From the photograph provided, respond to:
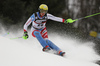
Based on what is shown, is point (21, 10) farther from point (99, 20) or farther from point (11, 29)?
point (99, 20)

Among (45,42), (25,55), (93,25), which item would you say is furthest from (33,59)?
(93,25)

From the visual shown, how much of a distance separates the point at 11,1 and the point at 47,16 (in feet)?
17.6

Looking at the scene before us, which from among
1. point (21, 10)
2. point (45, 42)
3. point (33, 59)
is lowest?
point (33, 59)

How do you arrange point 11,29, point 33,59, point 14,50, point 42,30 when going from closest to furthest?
point 33,59
point 14,50
point 42,30
point 11,29

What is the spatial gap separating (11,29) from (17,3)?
→ 174 cm

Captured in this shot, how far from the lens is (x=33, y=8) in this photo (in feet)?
36.2

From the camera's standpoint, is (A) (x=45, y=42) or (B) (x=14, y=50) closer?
(B) (x=14, y=50)

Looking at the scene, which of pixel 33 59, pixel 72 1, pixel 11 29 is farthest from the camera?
pixel 72 1

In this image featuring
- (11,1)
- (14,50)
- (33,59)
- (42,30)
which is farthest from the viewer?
(11,1)

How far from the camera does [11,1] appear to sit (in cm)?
1063

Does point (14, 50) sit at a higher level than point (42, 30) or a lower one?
lower

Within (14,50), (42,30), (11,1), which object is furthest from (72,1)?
(14,50)

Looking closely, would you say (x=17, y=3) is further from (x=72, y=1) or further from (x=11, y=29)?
(x=72, y=1)

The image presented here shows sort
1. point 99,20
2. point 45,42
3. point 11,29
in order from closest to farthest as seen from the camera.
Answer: point 45,42 → point 11,29 → point 99,20
